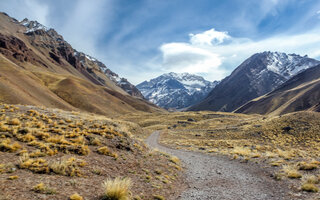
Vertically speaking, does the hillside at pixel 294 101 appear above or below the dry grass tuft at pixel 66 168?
above

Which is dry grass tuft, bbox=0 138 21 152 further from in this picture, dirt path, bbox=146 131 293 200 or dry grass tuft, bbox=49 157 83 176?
dirt path, bbox=146 131 293 200

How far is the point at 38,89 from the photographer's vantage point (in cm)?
8069

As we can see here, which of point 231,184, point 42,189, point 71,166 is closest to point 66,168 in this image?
point 71,166

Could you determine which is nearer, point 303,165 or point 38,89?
point 303,165

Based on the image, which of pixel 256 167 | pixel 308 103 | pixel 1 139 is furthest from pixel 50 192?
pixel 308 103

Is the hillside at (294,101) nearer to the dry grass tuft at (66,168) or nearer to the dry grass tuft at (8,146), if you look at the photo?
the dry grass tuft at (66,168)

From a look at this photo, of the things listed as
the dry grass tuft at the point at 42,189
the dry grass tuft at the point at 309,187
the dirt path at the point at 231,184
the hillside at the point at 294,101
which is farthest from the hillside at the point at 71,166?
the hillside at the point at 294,101

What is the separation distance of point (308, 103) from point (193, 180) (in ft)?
554

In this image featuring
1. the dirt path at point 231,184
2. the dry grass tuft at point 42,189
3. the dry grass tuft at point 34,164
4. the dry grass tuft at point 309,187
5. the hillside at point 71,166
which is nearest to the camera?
the dry grass tuft at point 42,189

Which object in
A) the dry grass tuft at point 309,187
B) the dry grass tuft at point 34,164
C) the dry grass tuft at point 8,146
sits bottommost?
the dry grass tuft at point 309,187

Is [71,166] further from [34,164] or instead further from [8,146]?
[8,146]

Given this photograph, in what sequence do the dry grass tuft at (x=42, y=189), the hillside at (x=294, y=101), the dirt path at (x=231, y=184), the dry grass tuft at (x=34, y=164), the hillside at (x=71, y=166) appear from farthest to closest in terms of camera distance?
1. the hillside at (x=294, y=101)
2. the dirt path at (x=231, y=184)
3. the dry grass tuft at (x=34, y=164)
4. the hillside at (x=71, y=166)
5. the dry grass tuft at (x=42, y=189)

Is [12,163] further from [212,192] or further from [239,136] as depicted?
[239,136]

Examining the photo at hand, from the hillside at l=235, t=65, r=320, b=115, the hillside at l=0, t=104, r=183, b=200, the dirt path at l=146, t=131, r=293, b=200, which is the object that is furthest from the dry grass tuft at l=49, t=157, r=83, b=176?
the hillside at l=235, t=65, r=320, b=115
